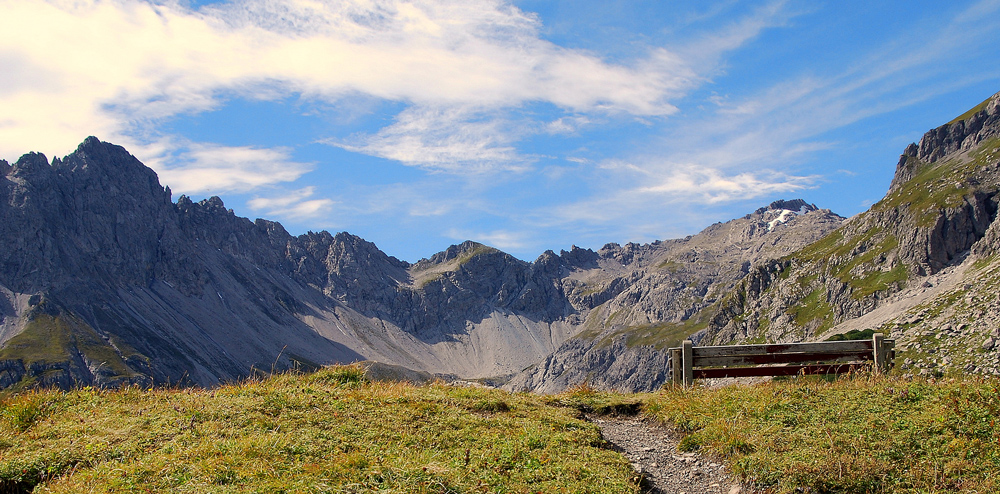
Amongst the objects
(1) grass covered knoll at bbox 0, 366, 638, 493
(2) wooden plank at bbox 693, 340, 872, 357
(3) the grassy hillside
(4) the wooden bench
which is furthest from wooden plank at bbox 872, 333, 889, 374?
Result: (1) grass covered knoll at bbox 0, 366, 638, 493

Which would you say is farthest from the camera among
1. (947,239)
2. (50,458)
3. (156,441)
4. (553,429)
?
(947,239)

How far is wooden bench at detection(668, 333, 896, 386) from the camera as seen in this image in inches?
683

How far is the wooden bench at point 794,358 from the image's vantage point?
1734cm

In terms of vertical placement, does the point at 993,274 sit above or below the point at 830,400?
above

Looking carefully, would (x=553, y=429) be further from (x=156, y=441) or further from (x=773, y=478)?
(x=156, y=441)

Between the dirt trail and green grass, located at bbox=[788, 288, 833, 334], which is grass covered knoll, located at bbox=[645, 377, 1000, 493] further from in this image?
green grass, located at bbox=[788, 288, 833, 334]

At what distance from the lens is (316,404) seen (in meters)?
12.5

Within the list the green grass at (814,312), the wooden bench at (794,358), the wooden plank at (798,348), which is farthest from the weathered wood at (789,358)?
the green grass at (814,312)

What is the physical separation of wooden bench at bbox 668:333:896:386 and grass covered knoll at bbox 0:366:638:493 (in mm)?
6263

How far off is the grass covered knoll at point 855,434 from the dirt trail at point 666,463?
350 millimetres

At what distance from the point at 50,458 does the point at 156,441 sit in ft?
4.95

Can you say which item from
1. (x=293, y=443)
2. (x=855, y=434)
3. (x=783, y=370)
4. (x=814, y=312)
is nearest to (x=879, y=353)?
(x=783, y=370)

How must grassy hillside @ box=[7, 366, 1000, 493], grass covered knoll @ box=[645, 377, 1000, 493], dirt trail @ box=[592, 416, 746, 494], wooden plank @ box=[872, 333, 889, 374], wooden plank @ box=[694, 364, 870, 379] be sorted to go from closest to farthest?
grassy hillside @ box=[7, 366, 1000, 493], grass covered knoll @ box=[645, 377, 1000, 493], dirt trail @ box=[592, 416, 746, 494], wooden plank @ box=[694, 364, 870, 379], wooden plank @ box=[872, 333, 889, 374]

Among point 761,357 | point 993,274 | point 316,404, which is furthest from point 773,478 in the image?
point 993,274
